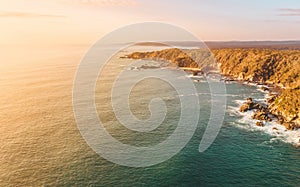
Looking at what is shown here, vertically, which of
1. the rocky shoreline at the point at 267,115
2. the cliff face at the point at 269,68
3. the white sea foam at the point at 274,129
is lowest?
the white sea foam at the point at 274,129

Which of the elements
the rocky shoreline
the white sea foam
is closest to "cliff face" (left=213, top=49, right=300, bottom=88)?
the rocky shoreline

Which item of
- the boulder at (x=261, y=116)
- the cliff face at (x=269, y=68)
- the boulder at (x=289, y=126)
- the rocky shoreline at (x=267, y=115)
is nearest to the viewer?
the boulder at (x=289, y=126)

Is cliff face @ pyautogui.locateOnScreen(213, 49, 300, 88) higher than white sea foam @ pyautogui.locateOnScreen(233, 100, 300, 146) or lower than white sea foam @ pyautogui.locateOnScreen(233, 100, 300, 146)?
higher

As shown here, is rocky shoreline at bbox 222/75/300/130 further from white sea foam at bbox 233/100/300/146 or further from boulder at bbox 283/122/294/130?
white sea foam at bbox 233/100/300/146

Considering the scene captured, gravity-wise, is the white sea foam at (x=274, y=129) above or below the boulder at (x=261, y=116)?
below

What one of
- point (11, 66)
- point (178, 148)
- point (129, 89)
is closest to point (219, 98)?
point (129, 89)

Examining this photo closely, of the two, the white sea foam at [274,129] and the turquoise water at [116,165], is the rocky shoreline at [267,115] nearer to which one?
the white sea foam at [274,129]

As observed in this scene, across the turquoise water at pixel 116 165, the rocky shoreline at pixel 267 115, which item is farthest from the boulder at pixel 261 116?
the turquoise water at pixel 116 165

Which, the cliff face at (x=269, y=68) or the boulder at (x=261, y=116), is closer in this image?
the boulder at (x=261, y=116)
